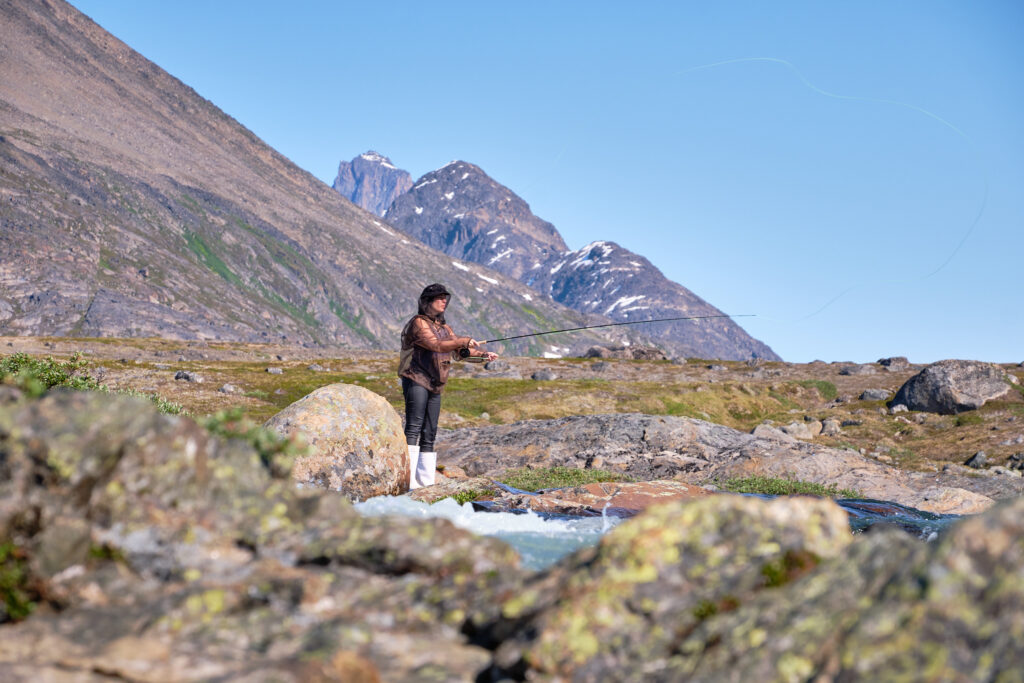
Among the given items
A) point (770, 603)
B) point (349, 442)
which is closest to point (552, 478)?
point (349, 442)

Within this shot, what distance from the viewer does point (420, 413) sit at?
59.2 ft

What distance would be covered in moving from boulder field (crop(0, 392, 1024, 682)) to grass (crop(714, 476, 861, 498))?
1617 cm

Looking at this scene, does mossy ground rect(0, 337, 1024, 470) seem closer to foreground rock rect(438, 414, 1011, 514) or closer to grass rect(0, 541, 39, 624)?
foreground rock rect(438, 414, 1011, 514)

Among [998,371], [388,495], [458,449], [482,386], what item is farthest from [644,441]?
[998,371]

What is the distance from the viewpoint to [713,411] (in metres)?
55.0

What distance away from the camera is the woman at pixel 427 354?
17.1 meters

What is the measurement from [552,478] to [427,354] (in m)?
6.54

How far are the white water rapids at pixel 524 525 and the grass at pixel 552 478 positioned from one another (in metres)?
4.69

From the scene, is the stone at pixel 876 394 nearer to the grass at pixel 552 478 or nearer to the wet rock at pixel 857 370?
the wet rock at pixel 857 370

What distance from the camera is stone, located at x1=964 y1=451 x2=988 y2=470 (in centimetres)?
3656

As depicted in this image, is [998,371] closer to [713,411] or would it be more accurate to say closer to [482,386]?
[713,411]

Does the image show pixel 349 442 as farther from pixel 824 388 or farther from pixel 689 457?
pixel 824 388

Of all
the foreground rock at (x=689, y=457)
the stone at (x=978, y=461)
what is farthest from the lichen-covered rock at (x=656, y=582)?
the stone at (x=978, y=461)

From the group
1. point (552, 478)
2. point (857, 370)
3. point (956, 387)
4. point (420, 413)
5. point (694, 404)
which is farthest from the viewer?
point (857, 370)
